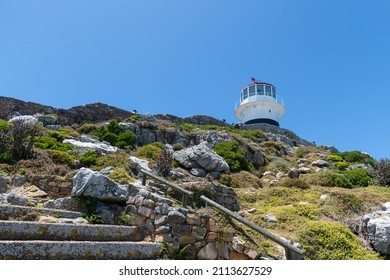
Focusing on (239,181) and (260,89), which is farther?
(260,89)

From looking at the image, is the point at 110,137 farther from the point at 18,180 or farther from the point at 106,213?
the point at 106,213

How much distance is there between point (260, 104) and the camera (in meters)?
37.2

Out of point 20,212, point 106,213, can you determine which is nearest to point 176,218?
point 106,213

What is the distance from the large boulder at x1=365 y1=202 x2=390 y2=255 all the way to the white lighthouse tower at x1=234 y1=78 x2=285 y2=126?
29671 millimetres

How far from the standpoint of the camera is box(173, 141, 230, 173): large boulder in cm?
1373

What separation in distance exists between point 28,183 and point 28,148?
10.2 ft

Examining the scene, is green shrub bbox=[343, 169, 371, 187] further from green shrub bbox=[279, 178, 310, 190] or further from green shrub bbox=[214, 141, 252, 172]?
green shrub bbox=[214, 141, 252, 172]

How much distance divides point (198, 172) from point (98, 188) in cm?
731

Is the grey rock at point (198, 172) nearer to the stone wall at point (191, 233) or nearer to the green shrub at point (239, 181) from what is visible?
the green shrub at point (239, 181)

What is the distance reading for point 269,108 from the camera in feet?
123

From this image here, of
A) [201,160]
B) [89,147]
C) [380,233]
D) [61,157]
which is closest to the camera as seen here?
[380,233]

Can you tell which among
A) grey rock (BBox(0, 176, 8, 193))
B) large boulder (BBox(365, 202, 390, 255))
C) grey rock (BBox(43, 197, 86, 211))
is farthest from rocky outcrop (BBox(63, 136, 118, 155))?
large boulder (BBox(365, 202, 390, 255))

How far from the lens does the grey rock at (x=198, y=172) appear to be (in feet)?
42.8

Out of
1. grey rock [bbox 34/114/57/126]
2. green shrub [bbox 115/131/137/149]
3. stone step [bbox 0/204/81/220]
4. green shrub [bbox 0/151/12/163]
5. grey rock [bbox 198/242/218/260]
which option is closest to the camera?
stone step [bbox 0/204/81/220]
